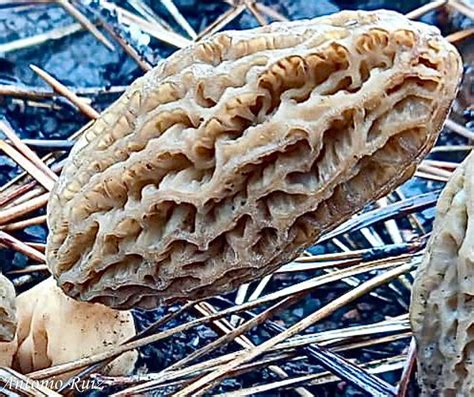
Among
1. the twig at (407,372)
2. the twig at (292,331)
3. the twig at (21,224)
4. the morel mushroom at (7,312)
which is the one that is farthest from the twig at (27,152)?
the twig at (407,372)

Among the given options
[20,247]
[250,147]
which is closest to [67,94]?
[20,247]

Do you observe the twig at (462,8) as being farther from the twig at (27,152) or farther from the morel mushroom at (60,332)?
the morel mushroom at (60,332)

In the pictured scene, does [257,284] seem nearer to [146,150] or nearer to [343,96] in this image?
[146,150]

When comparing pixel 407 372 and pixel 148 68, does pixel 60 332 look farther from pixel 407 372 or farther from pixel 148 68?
pixel 148 68

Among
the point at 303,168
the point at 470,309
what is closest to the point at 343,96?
the point at 303,168

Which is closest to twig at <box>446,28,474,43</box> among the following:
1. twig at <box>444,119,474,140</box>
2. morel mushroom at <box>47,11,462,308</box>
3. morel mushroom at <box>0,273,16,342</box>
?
twig at <box>444,119,474,140</box>

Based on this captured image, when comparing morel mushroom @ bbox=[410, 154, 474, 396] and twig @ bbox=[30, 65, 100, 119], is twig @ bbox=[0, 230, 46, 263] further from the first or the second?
morel mushroom @ bbox=[410, 154, 474, 396]
